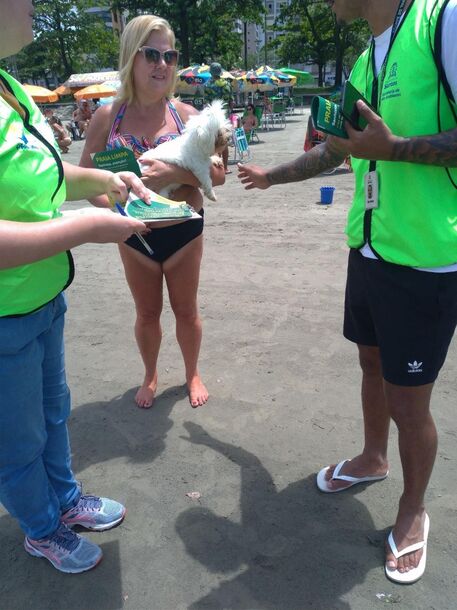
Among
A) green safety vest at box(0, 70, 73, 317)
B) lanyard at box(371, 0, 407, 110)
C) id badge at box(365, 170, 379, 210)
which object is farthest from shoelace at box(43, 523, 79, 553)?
lanyard at box(371, 0, 407, 110)

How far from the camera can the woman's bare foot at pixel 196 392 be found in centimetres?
303

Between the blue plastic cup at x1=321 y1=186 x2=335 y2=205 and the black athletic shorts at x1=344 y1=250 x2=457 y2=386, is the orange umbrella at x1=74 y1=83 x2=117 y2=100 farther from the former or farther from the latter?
the black athletic shorts at x1=344 y1=250 x2=457 y2=386

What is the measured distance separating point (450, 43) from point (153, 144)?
160 centimetres

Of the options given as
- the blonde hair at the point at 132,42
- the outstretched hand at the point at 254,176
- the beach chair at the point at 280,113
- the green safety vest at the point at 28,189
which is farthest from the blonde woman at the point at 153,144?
the beach chair at the point at 280,113

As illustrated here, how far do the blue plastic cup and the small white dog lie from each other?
519 cm

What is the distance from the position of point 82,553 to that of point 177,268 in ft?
5.04

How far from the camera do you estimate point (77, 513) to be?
214 centimetres

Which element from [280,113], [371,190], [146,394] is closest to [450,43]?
[371,190]

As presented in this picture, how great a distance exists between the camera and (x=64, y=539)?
1953 mm

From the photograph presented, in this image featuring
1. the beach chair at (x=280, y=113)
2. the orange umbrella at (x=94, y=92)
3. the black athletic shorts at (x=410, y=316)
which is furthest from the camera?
the orange umbrella at (x=94, y=92)

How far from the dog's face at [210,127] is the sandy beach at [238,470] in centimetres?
160

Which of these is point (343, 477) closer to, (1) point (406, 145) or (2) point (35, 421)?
(2) point (35, 421)

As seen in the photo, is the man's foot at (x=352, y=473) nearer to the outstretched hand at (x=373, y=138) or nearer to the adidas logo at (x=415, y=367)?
the adidas logo at (x=415, y=367)

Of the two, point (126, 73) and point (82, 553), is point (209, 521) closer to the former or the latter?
point (82, 553)
